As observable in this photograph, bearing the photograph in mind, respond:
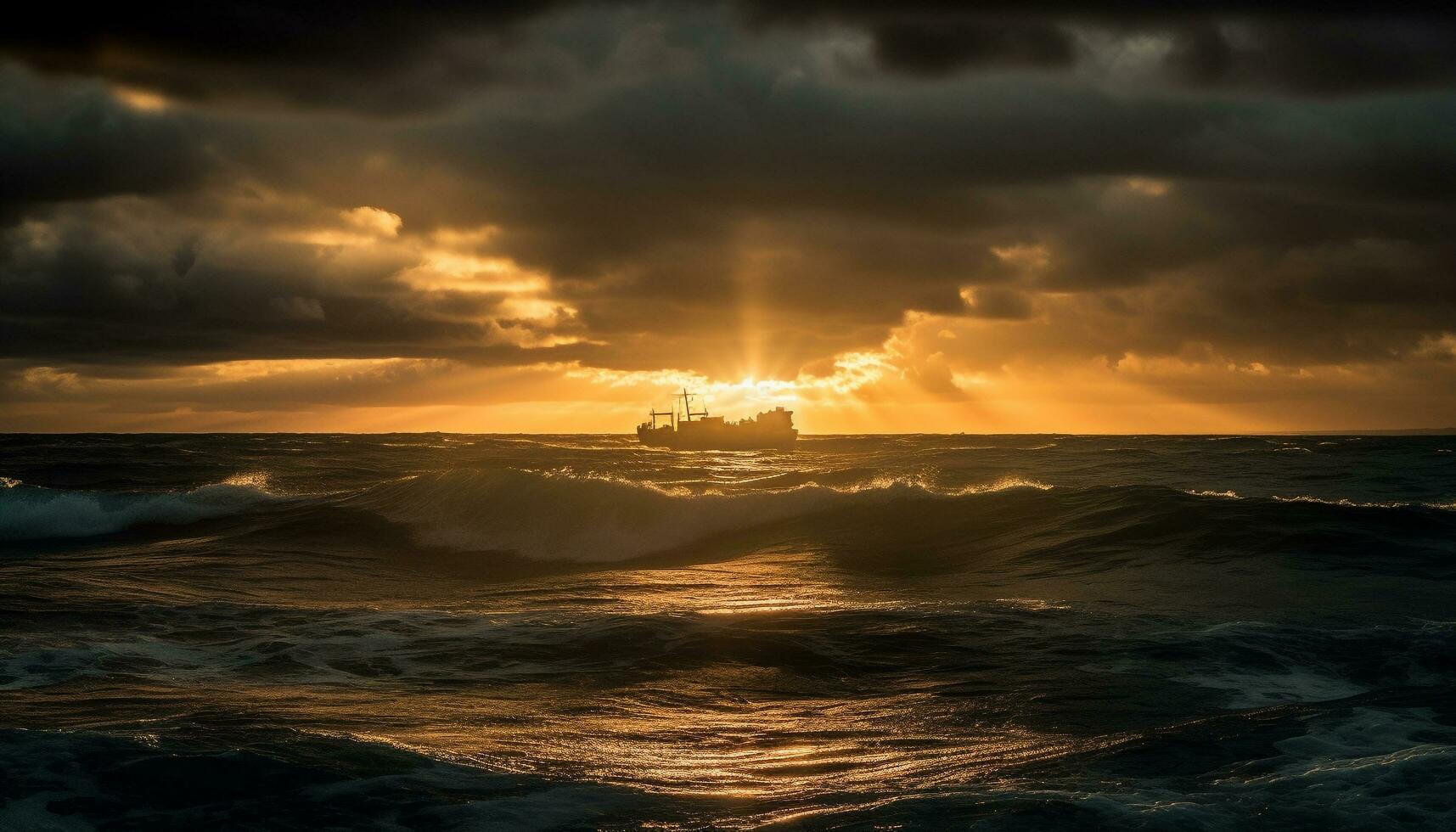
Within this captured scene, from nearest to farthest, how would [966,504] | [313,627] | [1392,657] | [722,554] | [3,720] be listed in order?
[3,720] < [1392,657] < [313,627] < [722,554] < [966,504]

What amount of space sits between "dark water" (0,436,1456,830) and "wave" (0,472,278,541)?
4950 mm

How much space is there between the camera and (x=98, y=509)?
34.4 metres

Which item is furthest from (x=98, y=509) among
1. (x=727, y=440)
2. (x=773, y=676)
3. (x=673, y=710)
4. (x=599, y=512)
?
(x=727, y=440)

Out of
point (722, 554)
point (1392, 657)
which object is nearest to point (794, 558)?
point (722, 554)

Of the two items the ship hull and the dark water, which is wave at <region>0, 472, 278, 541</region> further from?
the ship hull

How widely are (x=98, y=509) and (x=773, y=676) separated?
3054 centimetres

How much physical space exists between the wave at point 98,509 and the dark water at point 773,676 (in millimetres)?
4950

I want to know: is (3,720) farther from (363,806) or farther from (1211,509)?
(1211,509)

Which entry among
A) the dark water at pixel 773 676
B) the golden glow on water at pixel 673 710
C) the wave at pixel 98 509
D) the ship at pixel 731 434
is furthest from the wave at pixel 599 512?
the ship at pixel 731 434

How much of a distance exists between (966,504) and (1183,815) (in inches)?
899

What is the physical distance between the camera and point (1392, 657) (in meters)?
12.1

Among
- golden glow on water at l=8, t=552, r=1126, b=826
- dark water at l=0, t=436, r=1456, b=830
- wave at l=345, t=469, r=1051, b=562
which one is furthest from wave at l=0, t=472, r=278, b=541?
golden glow on water at l=8, t=552, r=1126, b=826

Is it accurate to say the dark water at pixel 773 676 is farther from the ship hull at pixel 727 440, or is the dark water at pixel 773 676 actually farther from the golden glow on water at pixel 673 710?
the ship hull at pixel 727 440

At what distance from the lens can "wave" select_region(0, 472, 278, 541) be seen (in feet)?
107
